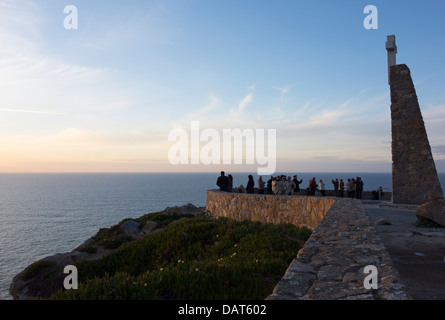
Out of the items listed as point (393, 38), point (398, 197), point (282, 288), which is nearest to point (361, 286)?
point (282, 288)

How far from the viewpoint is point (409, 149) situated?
53.9 ft

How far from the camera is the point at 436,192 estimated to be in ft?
52.9

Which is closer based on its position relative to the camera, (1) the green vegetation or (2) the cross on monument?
(1) the green vegetation

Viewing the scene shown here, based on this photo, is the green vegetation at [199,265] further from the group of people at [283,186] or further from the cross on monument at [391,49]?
the cross on monument at [391,49]

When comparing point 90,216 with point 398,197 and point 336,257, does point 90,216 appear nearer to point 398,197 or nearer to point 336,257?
point 398,197

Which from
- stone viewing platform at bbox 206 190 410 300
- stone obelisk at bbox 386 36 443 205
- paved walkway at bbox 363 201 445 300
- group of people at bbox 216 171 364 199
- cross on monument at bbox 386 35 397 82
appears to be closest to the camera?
stone viewing platform at bbox 206 190 410 300

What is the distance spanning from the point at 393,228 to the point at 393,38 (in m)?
12.0

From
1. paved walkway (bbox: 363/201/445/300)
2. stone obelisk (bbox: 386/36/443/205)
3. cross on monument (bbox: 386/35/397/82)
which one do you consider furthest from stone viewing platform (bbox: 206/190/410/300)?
cross on monument (bbox: 386/35/397/82)

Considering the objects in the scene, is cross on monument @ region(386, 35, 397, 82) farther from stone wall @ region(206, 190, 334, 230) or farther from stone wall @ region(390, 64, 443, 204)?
stone wall @ region(206, 190, 334, 230)

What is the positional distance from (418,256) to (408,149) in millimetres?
11020

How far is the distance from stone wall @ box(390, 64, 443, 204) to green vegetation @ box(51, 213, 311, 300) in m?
7.44

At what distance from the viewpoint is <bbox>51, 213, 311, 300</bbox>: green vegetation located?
6.23 metres

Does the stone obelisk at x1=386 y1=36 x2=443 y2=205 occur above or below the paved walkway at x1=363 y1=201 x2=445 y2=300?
above

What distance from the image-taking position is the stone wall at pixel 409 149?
52.7 ft
